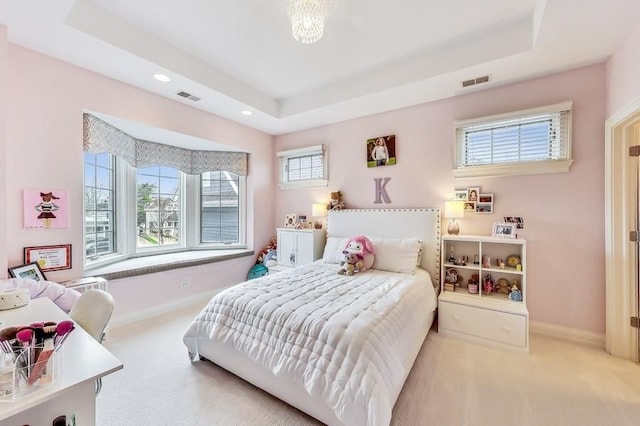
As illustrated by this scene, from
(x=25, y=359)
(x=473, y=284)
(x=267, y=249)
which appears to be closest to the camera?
(x=25, y=359)

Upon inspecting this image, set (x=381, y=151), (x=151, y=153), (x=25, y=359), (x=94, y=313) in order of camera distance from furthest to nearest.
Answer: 1. (x=151, y=153)
2. (x=381, y=151)
3. (x=94, y=313)
4. (x=25, y=359)

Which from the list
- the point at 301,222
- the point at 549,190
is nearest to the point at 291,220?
the point at 301,222

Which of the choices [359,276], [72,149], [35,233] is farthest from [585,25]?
[35,233]

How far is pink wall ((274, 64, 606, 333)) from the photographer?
98.7 inches

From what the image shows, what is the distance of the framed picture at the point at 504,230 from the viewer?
274 centimetres

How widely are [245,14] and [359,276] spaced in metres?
2.54

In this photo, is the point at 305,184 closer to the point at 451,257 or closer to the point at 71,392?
the point at 451,257

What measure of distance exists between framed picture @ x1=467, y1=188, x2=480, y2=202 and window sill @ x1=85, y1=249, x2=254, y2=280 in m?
3.22

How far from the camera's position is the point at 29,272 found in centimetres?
226

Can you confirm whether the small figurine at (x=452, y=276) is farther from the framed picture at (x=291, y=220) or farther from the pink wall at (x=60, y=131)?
the pink wall at (x=60, y=131)

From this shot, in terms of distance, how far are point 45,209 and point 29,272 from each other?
1.82ft

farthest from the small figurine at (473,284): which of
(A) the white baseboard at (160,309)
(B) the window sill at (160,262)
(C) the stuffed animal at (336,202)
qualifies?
(A) the white baseboard at (160,309)

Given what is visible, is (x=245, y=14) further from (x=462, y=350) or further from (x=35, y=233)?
(x=462, y=350)

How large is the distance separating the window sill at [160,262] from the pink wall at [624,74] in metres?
4.47
